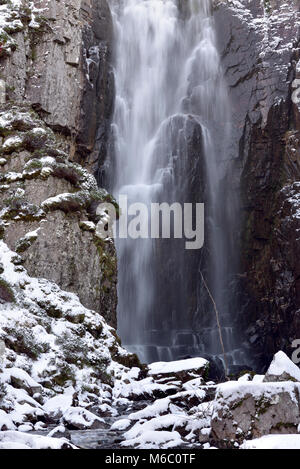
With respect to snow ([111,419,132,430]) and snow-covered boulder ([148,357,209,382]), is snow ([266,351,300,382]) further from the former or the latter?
snow-covered boulder ([148,357,209,382])

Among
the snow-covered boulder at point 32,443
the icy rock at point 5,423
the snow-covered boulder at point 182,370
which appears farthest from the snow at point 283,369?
the snow-covered boulder at point 182,370

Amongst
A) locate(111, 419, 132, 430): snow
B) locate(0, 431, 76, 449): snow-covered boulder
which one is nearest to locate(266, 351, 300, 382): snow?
locate(111, 419, 132, 430): snow

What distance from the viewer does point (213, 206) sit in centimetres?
2272

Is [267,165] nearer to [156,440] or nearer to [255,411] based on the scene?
[255,411]

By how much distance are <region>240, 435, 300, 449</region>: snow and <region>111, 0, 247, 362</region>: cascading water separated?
43.0ft

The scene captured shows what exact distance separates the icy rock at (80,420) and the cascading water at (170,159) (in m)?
10.9

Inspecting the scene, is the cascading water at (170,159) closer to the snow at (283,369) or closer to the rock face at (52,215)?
the rock face at (52,215)

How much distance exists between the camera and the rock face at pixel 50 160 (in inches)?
475

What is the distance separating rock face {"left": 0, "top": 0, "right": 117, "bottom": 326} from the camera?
1207 cm

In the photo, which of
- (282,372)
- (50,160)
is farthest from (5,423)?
(50,160)

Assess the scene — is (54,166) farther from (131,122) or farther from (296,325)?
(296,325)

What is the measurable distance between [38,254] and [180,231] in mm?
11125

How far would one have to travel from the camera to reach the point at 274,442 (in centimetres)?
491
